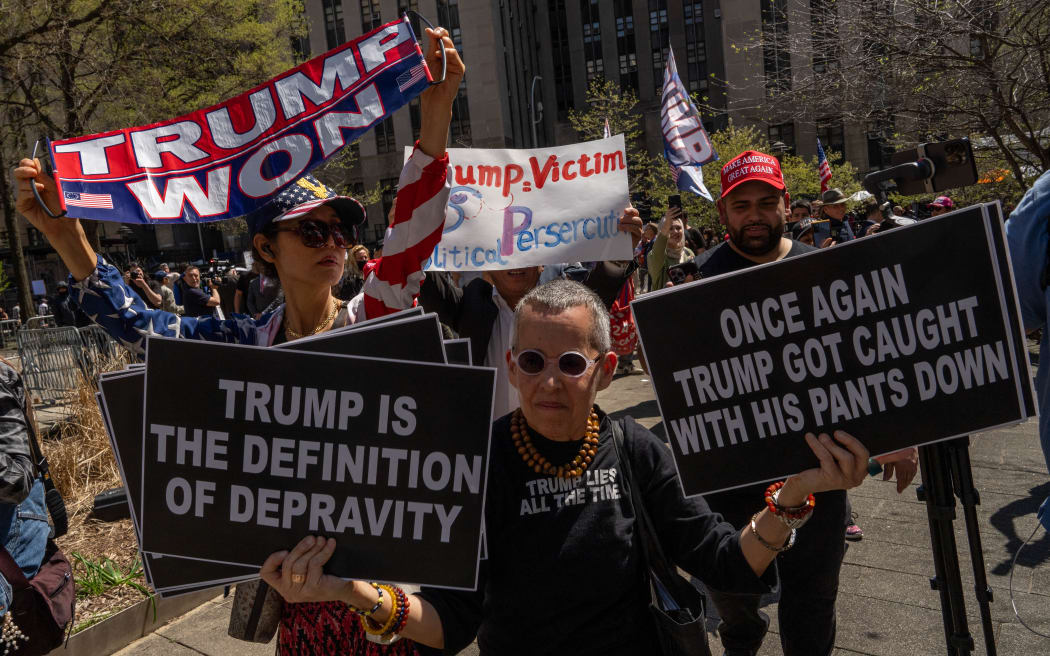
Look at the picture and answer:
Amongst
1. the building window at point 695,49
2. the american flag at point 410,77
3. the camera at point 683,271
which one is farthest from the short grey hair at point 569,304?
the building window at point 695,49

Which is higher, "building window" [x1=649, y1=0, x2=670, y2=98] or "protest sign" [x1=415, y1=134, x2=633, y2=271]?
"building window" [x1=649, y1=0, x2=670, y2=98]

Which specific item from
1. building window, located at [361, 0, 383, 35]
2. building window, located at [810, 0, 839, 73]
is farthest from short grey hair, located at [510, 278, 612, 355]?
building window, located at [361, 0, 383, 35]

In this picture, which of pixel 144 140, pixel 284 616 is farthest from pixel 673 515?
pixel 144 140

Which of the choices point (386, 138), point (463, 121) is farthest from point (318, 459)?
point (386, 138)

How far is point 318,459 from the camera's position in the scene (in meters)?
1.56

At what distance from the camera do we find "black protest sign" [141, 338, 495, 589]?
4.99 ft

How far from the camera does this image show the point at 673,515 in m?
1.84

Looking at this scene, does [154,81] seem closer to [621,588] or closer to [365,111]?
[365,111]

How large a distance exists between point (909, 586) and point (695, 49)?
5436cm

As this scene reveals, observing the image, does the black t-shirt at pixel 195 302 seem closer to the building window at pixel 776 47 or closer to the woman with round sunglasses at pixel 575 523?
the building window at pixel 776 47

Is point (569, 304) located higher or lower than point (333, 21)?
lower

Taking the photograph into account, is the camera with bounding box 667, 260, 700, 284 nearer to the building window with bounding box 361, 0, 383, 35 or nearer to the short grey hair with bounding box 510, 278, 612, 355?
the short grey hair with bounding box 510, 278, 612, 355

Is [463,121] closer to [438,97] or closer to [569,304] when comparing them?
[438,97]

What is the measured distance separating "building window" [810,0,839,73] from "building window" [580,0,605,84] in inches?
1801
